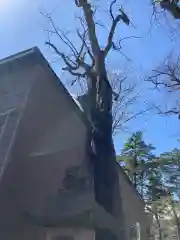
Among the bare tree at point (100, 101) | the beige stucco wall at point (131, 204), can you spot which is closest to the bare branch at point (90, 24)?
the bare tree at point (100, 101)

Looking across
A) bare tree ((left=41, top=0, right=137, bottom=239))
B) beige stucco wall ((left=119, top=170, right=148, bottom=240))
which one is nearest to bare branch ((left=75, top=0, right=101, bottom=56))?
bare tree ((left=41, top=0, right=137, bottom=239))

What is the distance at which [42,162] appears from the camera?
7461mm

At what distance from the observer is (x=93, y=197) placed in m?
8.29

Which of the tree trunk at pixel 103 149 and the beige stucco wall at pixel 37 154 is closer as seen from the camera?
the beige stucco wall at pixel 37 154

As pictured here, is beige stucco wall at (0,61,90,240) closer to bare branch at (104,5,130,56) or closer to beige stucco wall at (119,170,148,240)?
bare branch at (104,5,130,56)

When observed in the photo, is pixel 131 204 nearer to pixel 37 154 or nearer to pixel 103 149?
pixel 103 149

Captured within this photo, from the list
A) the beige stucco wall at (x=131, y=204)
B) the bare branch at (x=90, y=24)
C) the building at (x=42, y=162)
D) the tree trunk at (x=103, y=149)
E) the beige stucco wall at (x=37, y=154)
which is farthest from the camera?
the beige stucco wall at (x=131, y=204)

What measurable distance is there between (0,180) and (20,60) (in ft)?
8.53

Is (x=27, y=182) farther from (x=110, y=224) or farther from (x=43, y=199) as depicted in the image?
(x=110, y=224)

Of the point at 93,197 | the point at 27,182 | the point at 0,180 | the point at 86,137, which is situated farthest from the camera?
the point at 86,137

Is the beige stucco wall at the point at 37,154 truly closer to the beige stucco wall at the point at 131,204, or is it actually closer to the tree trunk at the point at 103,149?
the tree trunk at the point at 103,149

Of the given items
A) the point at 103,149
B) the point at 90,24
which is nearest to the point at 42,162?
the point at 103,149

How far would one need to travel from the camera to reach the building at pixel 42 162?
6.41 m

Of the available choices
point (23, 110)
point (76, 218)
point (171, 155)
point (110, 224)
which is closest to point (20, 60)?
point (23, 110)
